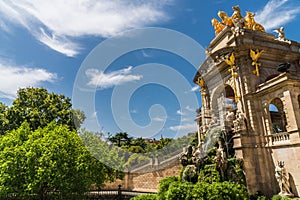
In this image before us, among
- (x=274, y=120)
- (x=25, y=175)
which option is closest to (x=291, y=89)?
(x=274, y=120)

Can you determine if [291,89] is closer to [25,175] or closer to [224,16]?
[224,16]

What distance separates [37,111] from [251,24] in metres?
23.1

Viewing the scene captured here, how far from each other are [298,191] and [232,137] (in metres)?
4.32

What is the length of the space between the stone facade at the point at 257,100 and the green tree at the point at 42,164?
10.6 m

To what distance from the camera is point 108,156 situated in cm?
2192

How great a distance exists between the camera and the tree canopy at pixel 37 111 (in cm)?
2095

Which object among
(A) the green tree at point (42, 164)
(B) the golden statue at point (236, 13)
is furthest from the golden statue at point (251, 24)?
(A) the green tree at point (42, 164)

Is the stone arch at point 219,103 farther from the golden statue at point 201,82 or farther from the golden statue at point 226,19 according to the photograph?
the golden statue at point 226,19

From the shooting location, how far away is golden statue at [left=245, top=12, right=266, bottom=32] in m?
17.2

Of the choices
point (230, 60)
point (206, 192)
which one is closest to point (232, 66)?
point (230, 60)

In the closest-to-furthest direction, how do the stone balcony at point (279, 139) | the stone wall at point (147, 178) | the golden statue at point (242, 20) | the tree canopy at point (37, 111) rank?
1. the stone balcony at point (279, 139)
2. the golden statue at point (242, 20)
3. the stone wall at point (147, 178)
4. the tree canopy at point (37, 111)

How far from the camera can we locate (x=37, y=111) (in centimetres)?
2188

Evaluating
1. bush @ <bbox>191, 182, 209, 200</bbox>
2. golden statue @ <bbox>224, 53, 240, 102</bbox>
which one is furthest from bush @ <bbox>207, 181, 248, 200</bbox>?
golden statue @ <bbox>224, 53, 240, 102</bbox>

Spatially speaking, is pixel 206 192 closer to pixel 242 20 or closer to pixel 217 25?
pixel 242 20
